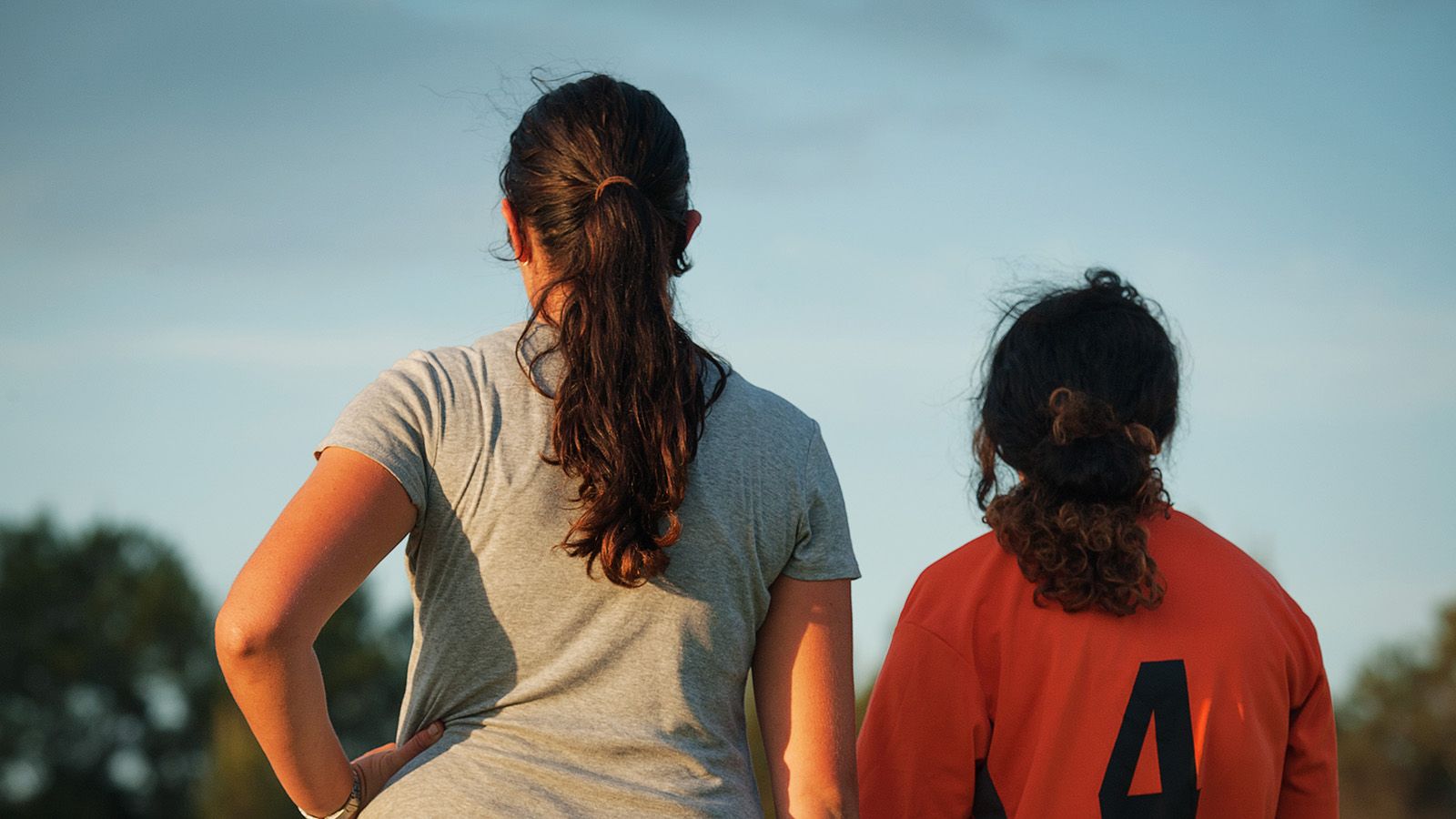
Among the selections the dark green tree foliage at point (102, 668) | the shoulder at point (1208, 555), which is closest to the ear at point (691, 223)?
the shoulder at point (1208, 555)

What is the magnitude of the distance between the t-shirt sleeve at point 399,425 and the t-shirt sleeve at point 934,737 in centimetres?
115

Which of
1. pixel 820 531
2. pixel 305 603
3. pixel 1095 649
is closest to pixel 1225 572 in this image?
pixel 1095 649

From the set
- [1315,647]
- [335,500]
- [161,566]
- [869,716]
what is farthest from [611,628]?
[161,566]

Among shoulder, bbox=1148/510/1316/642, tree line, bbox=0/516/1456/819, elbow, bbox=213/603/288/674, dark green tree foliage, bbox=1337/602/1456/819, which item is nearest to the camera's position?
elbow, bbox=213/603/288/674

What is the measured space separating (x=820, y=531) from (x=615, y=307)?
1.67 feet

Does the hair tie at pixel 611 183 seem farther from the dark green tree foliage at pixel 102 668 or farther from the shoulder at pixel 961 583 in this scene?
the dark green tree foliage at pixel 102 668

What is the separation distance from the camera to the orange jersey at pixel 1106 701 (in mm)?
2676

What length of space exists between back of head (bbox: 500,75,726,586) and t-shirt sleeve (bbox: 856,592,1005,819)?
34.8 inches

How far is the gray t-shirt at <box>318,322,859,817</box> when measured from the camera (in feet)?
6.77

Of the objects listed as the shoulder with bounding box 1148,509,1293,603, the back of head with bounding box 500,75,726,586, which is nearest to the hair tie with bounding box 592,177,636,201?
the back of head with bounding box 500,75,726,586

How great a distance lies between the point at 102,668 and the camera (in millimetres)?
44250

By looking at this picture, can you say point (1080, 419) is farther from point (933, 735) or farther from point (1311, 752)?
point (1311, 752)

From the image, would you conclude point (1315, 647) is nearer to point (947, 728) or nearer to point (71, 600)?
point (947, 728)

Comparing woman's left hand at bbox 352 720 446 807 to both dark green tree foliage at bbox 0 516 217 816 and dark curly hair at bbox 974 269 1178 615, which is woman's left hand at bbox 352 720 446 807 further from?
dark green tree foliage at bbox 0 516 217 816
